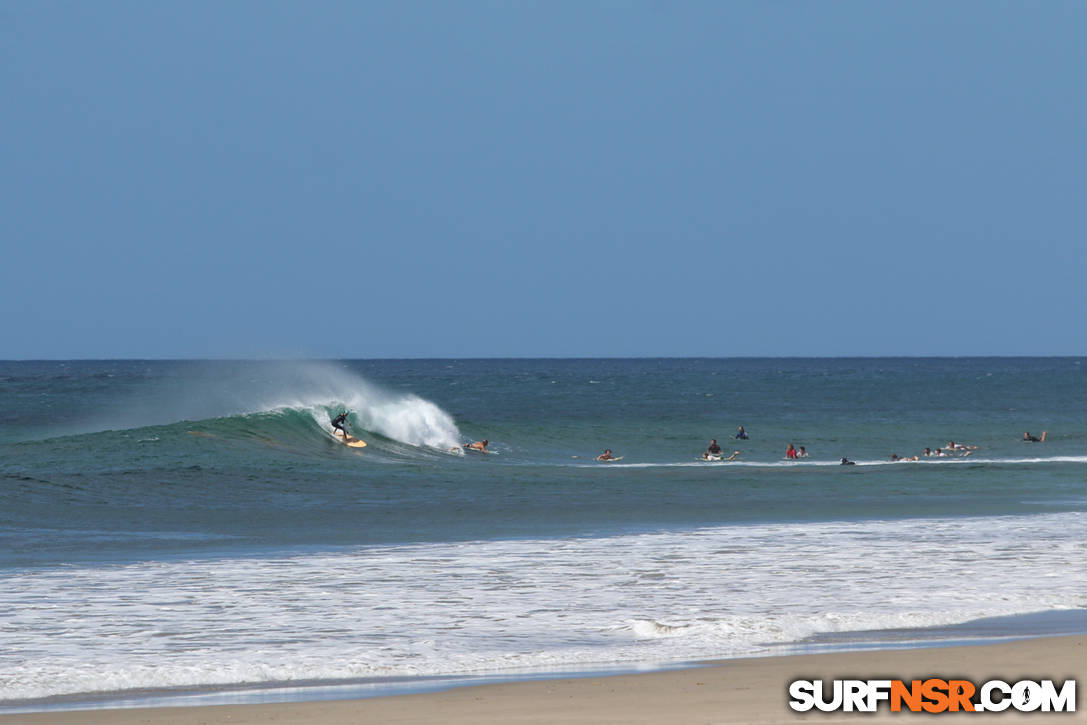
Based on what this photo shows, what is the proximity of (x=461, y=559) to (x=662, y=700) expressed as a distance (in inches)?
260

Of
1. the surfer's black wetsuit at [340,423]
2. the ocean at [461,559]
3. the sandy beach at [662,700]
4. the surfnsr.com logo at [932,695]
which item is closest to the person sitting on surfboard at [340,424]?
the surfer's black wetsuit at [340,423]

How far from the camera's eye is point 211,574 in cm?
1362

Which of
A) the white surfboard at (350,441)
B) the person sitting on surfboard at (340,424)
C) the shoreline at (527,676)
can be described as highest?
the person sitting on surfboard at (340,424)

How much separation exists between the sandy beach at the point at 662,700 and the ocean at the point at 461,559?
16.4 inches

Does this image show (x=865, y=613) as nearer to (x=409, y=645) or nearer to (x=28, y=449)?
(x=409, y=645)

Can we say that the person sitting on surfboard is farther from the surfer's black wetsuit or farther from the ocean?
the ocean

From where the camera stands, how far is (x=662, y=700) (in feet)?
27.5

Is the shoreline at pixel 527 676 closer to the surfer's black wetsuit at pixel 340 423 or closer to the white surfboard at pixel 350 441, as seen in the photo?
the white surfboard at pixel 350 441

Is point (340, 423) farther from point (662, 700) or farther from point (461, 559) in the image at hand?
point (662, 700)

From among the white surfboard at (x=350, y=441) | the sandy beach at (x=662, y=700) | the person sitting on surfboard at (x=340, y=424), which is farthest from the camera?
the person sitting on surfboard at (x=340, y=424)

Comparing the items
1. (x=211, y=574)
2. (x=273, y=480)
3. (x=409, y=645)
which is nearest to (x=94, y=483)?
(x=273, y=480)

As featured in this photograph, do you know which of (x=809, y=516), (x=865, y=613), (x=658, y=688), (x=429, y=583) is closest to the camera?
(x=658, y=688)

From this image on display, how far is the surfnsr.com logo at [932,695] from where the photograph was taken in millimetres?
8102

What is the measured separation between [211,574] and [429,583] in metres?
2.31
